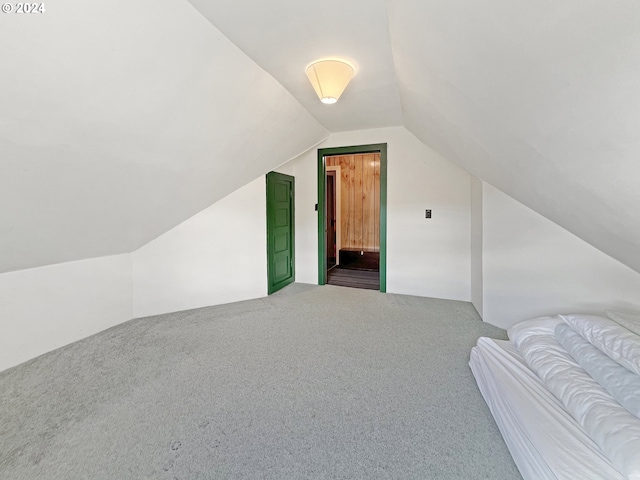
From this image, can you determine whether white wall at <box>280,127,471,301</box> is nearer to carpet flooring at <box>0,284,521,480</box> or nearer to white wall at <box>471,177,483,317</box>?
white wall at <box>471,177,483,317</box>

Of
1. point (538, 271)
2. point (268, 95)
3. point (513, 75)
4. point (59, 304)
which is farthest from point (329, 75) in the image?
point (59, 304)

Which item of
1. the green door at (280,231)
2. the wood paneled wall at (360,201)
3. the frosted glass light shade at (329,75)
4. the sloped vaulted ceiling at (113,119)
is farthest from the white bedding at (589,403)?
the wood paneled wall at (360,201)

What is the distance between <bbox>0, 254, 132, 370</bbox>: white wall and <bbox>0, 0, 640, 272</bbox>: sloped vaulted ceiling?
17cm

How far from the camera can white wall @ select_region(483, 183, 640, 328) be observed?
2.22m

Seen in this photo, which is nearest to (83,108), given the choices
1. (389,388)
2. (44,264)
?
(44,264)

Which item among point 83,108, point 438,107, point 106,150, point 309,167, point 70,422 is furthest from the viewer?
point 309,167

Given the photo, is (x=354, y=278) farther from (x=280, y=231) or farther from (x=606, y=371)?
(x=606, y=371)

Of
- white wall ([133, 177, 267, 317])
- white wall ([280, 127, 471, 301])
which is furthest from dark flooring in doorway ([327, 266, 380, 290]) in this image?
white wall ([133, 177, 267, 317])

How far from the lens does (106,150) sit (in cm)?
178

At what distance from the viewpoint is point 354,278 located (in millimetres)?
4883

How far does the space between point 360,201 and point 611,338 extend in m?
5.97

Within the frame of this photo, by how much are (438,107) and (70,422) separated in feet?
10.1

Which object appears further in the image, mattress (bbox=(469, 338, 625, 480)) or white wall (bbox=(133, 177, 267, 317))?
white wall (bbox=(133, 177, 267, 317))

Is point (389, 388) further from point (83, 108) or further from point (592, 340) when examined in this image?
point (83, 108)
